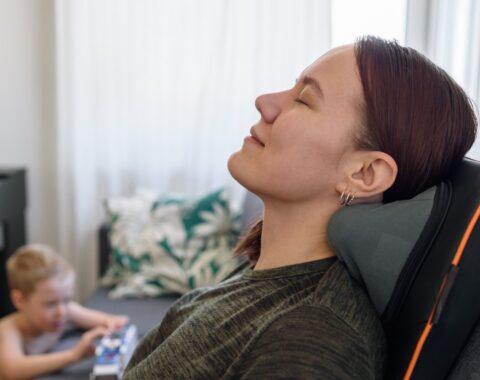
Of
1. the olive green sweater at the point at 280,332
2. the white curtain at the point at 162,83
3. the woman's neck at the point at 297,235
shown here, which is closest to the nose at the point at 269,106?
the woman's neck at the point at 297,235

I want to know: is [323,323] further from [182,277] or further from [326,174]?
[182,277]

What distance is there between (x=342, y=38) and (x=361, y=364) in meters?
2.06

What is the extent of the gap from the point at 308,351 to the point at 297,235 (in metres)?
0.30

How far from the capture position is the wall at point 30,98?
2.78 m

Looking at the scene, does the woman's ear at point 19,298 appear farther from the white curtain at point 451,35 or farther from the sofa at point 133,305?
the white curtain at point 451,35

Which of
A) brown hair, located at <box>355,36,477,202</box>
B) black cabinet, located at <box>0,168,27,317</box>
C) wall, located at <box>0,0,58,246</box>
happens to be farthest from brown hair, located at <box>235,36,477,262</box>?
wall, located at <box>0,0,58,246</box>

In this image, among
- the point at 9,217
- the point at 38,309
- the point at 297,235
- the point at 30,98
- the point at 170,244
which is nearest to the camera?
the point at 297,235

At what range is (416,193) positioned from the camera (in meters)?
1.00

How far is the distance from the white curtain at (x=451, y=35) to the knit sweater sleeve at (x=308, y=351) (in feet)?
4.18

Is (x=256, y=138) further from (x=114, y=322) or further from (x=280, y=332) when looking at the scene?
(x=114, y=322)

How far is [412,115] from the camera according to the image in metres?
0.93

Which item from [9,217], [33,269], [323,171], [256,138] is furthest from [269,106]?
[9,217]

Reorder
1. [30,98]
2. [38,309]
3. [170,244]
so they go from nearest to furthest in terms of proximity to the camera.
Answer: [38,309]
[170,244]
[30,98]

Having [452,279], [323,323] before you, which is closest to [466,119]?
[452,279]
